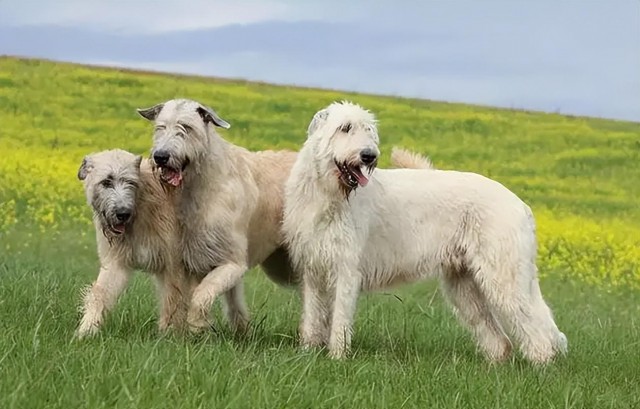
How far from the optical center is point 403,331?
9789 mm

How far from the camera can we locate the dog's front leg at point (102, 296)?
7977mm

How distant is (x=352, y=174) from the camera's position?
25.7ft

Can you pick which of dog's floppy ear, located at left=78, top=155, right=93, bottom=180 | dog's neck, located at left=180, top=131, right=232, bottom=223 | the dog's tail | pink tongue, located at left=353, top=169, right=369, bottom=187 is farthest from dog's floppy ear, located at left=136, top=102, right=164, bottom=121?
the dog's tail

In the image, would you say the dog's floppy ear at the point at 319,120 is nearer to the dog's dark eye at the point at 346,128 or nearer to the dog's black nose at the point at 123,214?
the dog's dark eye at the point at 346,128

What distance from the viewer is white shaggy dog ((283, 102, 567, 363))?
316 inches

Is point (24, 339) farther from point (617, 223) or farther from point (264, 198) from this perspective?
point (617, 223)

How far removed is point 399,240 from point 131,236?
218 centimetres

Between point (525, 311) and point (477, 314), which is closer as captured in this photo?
point (525, 311)

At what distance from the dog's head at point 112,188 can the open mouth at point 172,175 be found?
0.91ft

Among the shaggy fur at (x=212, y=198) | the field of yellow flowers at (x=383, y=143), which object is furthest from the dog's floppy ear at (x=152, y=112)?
the field of yellow flowers at (x=383, y=143)

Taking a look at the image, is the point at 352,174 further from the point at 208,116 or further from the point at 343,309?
the point at 208,116

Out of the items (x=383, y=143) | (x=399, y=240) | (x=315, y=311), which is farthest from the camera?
(x=383, y=143)

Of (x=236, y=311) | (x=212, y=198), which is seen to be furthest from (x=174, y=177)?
(x=236, y=311)

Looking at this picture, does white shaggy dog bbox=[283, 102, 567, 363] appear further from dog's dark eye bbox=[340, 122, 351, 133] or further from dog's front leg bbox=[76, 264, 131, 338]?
dog's front leg bbox=[76, 264, 131, 338]
